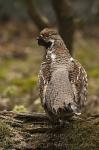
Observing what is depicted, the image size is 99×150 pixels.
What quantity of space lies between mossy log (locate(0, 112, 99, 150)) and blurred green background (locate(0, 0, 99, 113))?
1.35 m

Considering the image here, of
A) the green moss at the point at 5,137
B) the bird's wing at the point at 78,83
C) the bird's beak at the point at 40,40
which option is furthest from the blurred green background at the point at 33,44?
the bird's wing at the point at 78,83

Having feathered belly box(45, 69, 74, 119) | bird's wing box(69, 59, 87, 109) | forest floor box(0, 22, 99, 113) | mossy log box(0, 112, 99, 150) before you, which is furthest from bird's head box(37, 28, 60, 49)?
forest floor box(0, 22, 99, 113)

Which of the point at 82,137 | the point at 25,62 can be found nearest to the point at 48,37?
the point at 82,137

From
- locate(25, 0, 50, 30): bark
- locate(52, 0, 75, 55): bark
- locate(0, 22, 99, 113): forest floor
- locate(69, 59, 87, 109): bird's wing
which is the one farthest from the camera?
locate(0, 22, 99, 113): forest floor

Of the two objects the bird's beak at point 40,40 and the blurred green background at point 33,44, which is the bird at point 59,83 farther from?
the blurred green background at point 33,44

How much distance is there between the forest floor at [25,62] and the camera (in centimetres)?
1094

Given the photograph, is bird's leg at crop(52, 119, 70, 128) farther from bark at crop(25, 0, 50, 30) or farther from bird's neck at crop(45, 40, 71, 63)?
bark at crop(25, 0, 50, 30)

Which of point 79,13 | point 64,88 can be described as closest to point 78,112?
point 64,88

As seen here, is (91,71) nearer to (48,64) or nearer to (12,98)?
(12,98)

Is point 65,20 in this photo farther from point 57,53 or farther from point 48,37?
point 57,53

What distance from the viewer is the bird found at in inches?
230

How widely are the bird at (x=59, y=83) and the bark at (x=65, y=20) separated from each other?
390 centimetres

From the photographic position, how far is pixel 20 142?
6258mm

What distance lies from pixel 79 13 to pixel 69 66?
472 inches
